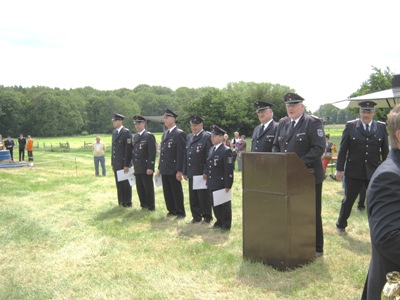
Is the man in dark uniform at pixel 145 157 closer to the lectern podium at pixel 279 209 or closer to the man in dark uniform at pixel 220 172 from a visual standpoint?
the man in dark uniform at pixel 220 172

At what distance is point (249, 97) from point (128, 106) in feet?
210

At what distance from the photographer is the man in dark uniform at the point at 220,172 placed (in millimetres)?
6828

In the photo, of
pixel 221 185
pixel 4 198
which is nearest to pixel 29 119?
pixel 4 198

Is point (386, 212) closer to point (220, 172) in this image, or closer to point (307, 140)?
point (307, 140)

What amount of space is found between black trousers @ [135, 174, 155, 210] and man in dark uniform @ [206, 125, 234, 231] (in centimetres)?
225

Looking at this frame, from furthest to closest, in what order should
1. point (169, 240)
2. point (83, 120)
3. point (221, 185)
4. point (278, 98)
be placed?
point (83, 120), point (278, 98), point (221, 185), point (169, 240)

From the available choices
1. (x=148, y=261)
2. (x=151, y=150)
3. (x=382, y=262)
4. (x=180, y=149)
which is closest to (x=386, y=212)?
(x=382, y=262)

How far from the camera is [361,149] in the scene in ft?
21.2

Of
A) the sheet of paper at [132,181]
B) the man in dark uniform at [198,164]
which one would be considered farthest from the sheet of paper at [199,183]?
the sheet of paper at [132,181]

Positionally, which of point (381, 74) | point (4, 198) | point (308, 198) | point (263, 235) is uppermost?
point (381, 74)

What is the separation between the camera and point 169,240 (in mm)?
6480

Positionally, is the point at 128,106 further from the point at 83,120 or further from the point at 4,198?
the point at 4,198

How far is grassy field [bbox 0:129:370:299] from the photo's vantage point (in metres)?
4.31

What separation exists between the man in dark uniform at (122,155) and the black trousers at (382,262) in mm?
7662
